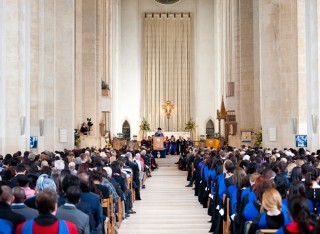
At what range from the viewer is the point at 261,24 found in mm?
24156

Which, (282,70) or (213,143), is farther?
(213,143)

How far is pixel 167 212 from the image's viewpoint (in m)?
12.9

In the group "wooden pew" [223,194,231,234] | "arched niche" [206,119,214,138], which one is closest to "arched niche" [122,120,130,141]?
"arched niche" [206,119,214,138]

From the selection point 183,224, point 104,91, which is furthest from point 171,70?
point 183,224

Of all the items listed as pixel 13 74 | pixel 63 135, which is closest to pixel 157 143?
pixel 63 135

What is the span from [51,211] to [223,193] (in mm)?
5272

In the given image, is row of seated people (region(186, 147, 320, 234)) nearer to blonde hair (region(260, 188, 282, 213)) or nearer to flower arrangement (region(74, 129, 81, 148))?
blonde hair (region(260, 188, 282, 213))

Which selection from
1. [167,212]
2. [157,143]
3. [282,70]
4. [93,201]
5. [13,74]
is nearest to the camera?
[93,201]

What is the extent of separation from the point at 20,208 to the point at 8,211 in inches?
14.8

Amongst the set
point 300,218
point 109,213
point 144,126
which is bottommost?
point 109,213

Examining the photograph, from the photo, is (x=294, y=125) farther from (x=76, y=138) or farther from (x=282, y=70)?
(x=76, y=138)

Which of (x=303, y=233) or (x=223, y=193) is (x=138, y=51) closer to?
(x=223, y=193)

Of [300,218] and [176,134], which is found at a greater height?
[176,134]

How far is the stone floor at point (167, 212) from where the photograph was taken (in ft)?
35.3
